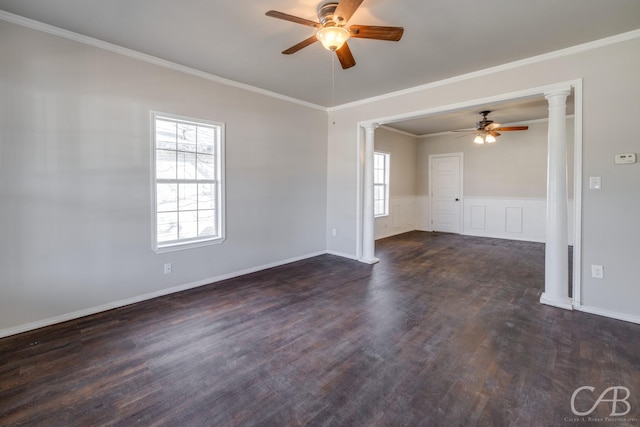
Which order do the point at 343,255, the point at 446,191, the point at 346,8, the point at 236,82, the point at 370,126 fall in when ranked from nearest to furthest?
the point at 346,8 → the point at 236,82 → the point at 370,126 → the point at 343,255 → the point at 446,191

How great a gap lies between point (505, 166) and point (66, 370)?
8.39 m

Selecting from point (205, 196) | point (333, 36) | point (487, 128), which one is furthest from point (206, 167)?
point (487, 128)

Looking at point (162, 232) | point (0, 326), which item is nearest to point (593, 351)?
point (162, 232)

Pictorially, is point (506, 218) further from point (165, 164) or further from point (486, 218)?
point (165, 164)

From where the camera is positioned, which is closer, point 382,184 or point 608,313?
point 608,313

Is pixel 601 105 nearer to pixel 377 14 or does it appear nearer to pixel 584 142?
pixel 584 142

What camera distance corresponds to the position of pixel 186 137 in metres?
3.71

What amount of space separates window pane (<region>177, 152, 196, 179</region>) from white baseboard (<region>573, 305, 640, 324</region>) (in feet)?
15.5

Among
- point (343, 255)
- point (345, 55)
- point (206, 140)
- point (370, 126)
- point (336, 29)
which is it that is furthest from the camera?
point (343, 255)

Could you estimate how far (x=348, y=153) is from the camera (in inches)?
207

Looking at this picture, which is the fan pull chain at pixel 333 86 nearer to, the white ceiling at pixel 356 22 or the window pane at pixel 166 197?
Result: the white ceiling at pixel 356 22

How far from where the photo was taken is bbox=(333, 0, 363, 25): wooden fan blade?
1892mm

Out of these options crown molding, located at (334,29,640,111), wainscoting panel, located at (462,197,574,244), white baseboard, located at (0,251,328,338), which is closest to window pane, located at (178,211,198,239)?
white baseboard, located at (0,251,328,338)

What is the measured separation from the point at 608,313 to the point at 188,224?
15.7ft
